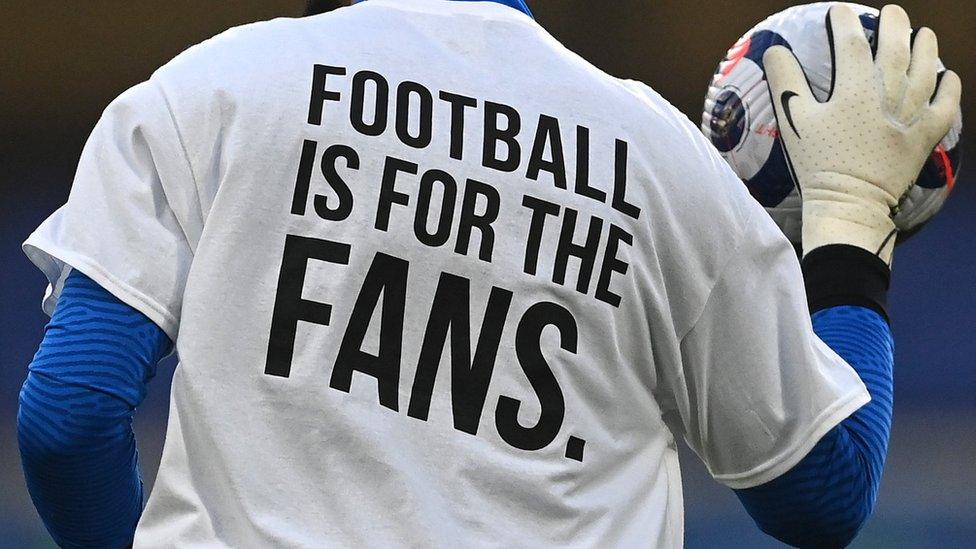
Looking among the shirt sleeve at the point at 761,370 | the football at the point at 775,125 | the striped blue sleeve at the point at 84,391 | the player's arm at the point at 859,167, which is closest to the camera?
the striped blue sleeve at the point at 84,391

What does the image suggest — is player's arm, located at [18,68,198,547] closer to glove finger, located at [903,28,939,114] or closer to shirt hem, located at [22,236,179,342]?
shirt hem, located at [22,236,179,342]

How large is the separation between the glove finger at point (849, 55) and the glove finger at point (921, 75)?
45 millimetres

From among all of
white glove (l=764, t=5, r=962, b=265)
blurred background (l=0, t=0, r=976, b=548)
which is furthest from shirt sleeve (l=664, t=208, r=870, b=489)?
blurred background (l=0, t=0, r=976, b=548)

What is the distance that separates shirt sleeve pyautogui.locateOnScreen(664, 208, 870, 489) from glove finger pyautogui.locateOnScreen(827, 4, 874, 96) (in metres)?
0.32

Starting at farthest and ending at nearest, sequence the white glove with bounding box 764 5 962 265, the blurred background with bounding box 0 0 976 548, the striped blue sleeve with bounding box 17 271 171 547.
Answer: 1. the blurred background with bounding box 0 0 976 548
2. the white glove with bounding box 764 5 962 265
3. the striped blue sleeve with bounding box 17 271 171 547

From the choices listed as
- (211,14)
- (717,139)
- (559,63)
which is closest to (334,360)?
(559,63)

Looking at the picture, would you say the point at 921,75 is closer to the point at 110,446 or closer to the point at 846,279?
the point at 846,279

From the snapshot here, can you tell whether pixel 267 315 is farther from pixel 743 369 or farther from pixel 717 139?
pixel 717 139

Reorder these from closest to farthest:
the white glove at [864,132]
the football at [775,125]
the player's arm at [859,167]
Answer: the player's arm at [859,167] < the white glove at [864,132] < the football at [775,125]

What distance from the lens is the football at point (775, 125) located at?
5.06 ft

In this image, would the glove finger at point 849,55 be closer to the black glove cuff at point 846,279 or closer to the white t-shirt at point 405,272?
the black glove cuff at point 846,279

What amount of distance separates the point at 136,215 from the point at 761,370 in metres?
0.52

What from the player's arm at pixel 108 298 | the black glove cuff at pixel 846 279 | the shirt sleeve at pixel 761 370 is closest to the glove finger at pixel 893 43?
the black glove cuff at pixel 846 279

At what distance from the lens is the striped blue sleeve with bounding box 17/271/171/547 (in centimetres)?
103
